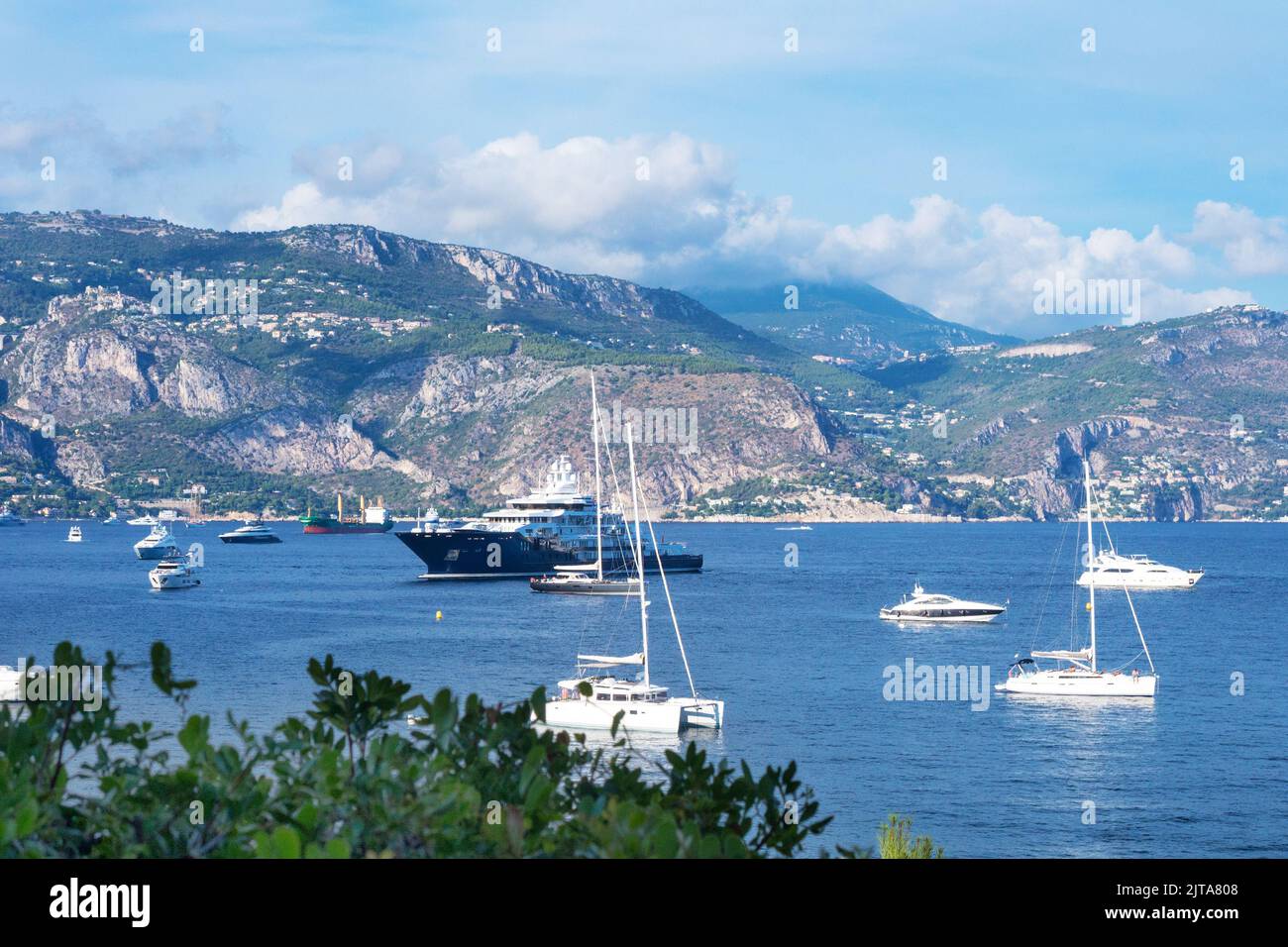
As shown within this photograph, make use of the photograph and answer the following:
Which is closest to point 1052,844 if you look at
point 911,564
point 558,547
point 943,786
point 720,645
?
point 943,786

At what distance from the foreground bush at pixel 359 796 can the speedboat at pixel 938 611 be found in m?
75.8

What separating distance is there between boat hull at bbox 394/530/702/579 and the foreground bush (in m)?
104

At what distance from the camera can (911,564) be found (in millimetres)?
138625

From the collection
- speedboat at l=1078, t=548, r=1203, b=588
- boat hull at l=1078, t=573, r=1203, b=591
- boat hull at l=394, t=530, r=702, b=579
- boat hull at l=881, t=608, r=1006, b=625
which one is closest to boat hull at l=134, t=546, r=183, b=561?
boat hull at l=394, t=530, r=702, b=579

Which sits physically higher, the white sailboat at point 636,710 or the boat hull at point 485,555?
the boat hull at point 485,555

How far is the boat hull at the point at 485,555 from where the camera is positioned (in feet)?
371

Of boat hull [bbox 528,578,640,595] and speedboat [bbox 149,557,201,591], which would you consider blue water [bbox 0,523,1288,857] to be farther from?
boat hull [bbox 528,578,640,595]

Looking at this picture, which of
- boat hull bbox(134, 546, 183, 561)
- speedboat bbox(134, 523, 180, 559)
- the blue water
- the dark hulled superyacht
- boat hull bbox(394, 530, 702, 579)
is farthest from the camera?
speedboat bbox(134, 523, 180, 559)

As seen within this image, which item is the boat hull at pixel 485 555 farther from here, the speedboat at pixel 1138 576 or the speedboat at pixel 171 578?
the speedboat at pixel 1138 576

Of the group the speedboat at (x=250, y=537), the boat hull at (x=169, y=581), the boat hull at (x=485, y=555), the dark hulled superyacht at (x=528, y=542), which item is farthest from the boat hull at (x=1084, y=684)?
the speedboat at (x=250, y=537)

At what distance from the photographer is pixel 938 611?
81.6 metres

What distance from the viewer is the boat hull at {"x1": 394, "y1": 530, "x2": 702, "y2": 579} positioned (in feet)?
371

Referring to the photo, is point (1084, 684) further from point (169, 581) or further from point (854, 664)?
point (169, 581)
